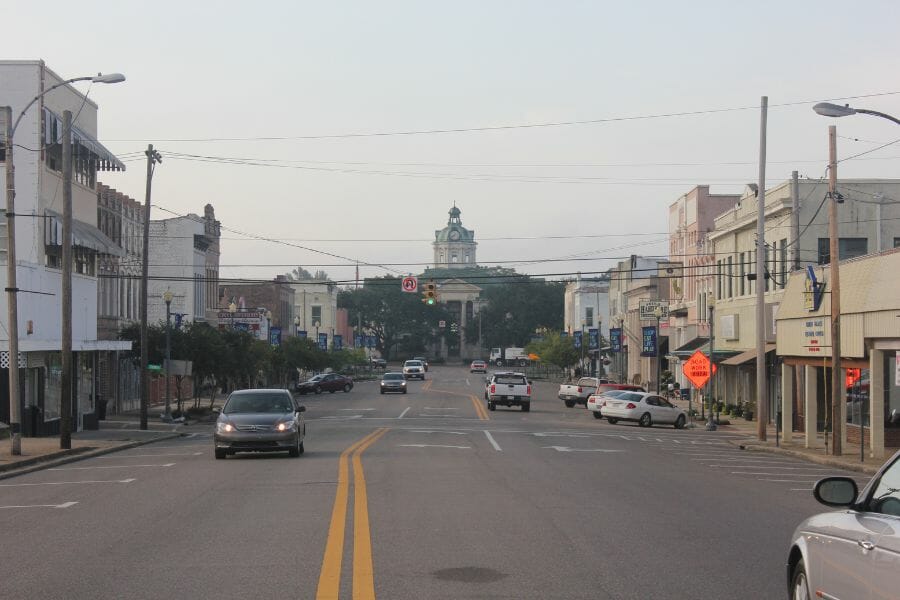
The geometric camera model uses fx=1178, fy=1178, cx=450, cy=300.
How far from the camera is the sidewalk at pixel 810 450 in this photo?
2801 centimetres

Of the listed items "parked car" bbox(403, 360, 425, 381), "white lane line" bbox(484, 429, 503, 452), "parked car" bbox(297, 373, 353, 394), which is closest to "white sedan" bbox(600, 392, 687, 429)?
"white lane line" bbox(484, 429, 503, 452)

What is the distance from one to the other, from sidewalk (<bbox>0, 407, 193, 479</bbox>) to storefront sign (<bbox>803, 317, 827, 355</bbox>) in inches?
775

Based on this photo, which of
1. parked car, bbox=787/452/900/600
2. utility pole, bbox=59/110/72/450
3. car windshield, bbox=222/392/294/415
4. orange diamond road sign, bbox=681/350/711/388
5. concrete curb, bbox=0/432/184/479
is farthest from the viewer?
orange diamond road sign, bbox=681/350/711/388

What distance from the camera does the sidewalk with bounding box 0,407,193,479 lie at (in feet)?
84.8

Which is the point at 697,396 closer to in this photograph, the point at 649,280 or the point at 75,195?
the point at 649,280

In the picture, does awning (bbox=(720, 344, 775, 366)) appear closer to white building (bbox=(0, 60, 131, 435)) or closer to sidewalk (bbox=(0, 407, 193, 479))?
sidewalk (bbox=(0, 407, 193, 479))

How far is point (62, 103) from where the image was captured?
134ft

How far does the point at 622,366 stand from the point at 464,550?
82.8 m

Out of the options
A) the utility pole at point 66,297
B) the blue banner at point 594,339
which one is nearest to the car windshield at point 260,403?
the utility pole at point 66,297

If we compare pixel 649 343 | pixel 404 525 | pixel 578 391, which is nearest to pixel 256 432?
pixel 404 525

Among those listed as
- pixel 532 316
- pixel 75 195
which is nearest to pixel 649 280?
pixel 75 195

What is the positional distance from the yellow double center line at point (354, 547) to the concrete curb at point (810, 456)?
12.1m

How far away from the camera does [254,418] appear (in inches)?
993

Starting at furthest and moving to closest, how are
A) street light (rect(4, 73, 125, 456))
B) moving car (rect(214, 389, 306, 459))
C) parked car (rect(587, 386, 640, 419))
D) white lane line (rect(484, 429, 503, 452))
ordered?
1. parked car (rect(587, 386, 640, 419))
2. white lane line (rect(484, 429, 503, 452))
3. street light (rect(4, 73, 125, 456))
4. moving car (rect(214, 389, 306, 459))
